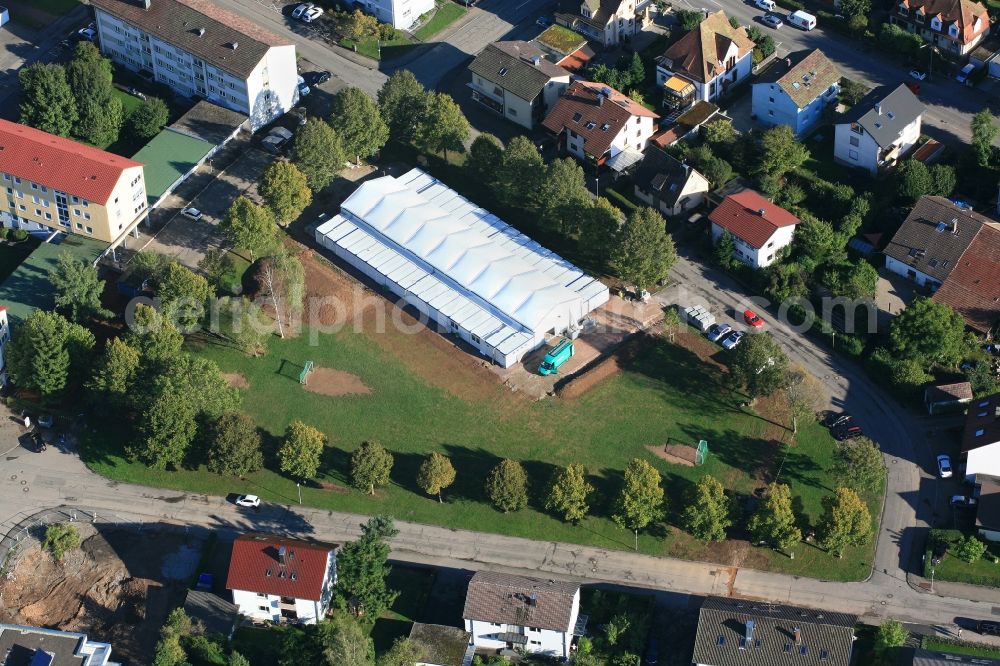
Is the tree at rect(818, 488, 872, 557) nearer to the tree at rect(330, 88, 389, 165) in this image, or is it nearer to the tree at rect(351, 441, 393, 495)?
the tree at rect(351, 441, 393, 495)

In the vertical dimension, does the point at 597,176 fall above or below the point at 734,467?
above

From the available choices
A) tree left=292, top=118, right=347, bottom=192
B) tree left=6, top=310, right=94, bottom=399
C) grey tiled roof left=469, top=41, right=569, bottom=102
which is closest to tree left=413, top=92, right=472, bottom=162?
grey tiled roof left=469, top=41, right=569, bottom=102

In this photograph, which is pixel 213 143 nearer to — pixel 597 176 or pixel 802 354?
pixel 597 176

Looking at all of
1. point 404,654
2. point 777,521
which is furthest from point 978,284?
point 404,654

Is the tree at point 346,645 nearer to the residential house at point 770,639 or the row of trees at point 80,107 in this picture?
the residential house at point 770,639

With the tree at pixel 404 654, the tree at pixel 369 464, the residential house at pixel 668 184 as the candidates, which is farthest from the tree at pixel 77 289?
the residential house at pixel 668 184

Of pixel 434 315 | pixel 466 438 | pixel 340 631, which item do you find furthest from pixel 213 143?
pixel 340 631
